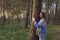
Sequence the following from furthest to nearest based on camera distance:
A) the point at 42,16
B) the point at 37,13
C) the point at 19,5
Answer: the point at 19,5
the point at 37,13
the point at 42,16

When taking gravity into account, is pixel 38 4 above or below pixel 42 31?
above

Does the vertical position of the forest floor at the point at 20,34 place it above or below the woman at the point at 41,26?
below

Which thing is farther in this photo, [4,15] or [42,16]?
[4,15]

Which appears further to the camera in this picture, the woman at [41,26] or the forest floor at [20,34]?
the forest floor at [20,34]

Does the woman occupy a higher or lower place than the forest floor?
higher

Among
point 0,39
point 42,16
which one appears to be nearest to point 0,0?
point 0,39

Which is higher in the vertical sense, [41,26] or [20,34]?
[41,26]

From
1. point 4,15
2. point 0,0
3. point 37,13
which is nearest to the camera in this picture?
point 37,13

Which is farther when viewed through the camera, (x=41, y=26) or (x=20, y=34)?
(x=20, y=34)

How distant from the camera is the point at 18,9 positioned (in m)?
24.8

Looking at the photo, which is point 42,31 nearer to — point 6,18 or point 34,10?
point 34,10

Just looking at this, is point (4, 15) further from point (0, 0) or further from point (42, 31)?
point (42, 31)

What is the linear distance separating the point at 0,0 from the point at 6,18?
452 cm

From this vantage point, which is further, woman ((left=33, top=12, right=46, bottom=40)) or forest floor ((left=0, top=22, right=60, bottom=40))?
A: forest floor ((left=0, top=22, right=60, bottom=40))
